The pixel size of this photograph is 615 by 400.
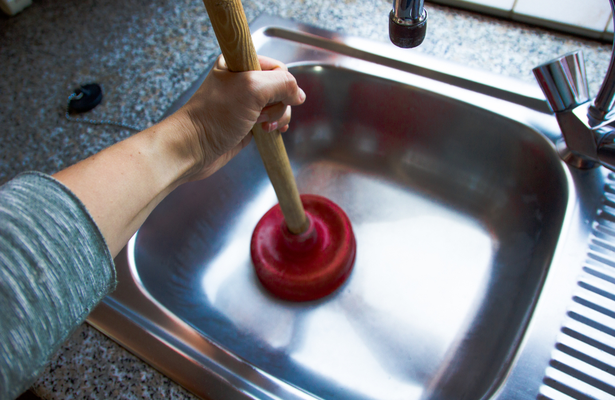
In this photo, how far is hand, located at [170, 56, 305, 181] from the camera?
43cm

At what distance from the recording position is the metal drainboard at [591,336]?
447mm

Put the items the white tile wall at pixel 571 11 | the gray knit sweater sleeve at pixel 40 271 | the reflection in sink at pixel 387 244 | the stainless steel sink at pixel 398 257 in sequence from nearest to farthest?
the gray knit sweater sleeve at pixel 40 271 < the stainless steel sink at pixel 398 257 < the reflection in sink at pixel 387 244 < the white tile wall at pixel 571 11

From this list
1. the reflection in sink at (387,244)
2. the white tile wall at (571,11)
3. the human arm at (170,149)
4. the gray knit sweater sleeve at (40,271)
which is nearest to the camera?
the gray knit sweater sleeve at (40,271)

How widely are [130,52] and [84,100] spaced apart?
164 millimetres

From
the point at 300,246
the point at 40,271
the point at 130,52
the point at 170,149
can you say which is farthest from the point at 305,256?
the point at 130,52

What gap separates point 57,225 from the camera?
0.31 meters

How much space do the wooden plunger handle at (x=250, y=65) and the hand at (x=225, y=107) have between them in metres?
0.02

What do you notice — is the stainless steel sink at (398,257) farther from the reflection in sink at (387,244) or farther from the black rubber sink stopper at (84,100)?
the black rubber sink stopper at (84,100)

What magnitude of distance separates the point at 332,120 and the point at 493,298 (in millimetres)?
485

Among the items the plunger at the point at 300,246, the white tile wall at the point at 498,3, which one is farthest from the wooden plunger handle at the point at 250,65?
the white tile wall at the point at 498,3

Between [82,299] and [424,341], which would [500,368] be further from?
[82,299]

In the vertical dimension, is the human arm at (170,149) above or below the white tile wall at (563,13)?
above

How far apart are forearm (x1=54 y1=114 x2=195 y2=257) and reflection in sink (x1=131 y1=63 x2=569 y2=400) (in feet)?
0.63

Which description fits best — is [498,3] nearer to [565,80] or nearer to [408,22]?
[565,80]
